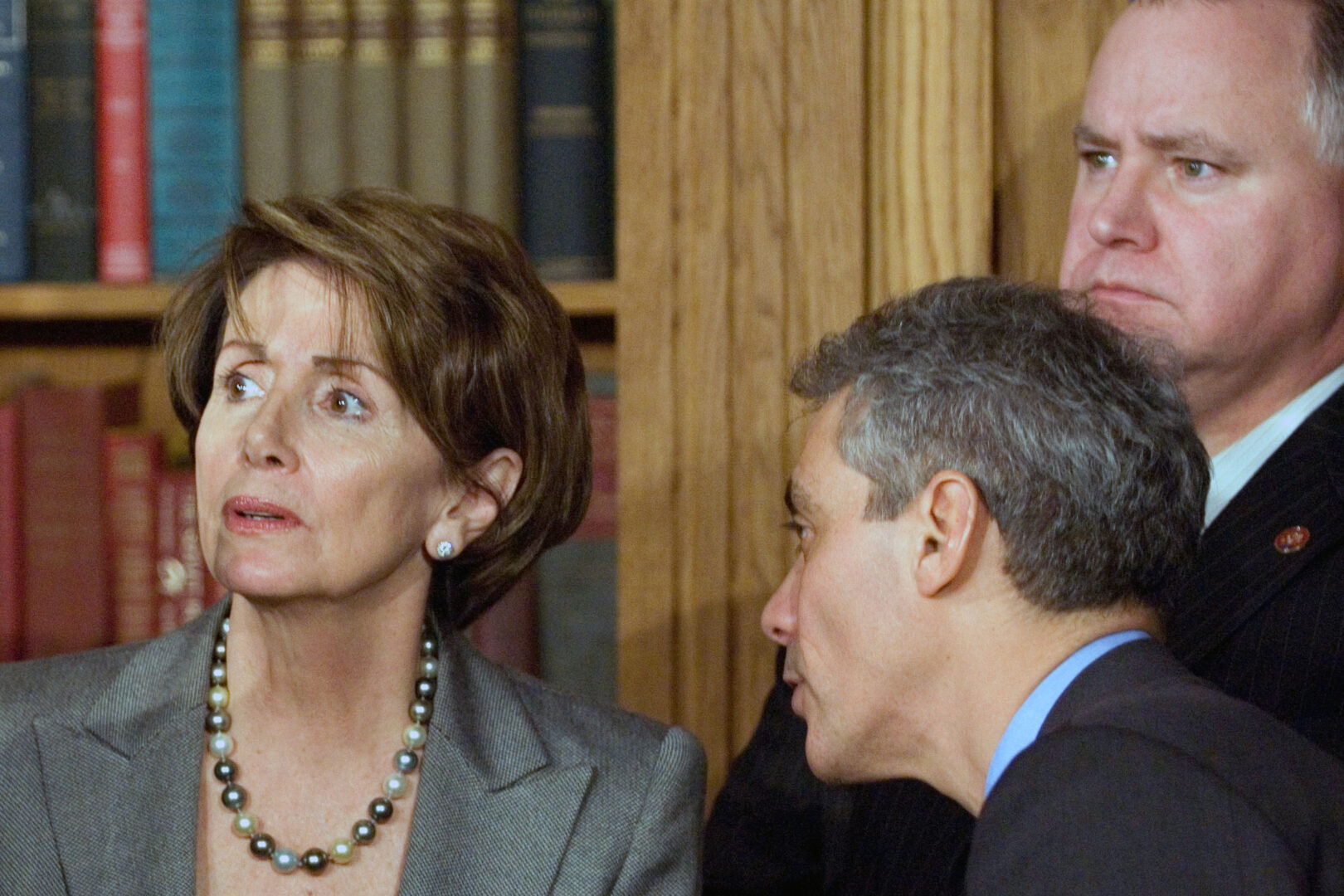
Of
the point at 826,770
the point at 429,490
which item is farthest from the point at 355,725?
the point at 826,770

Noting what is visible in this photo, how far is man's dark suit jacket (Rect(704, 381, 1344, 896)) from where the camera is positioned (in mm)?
1520

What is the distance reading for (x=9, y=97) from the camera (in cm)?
188

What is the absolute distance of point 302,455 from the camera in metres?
1.42

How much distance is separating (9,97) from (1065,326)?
125cm

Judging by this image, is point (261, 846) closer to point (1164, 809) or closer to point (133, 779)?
point (133, 779)

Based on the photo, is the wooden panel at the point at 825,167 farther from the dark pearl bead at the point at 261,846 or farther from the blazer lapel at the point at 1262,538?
the dark pearl bead at the point at 261,846

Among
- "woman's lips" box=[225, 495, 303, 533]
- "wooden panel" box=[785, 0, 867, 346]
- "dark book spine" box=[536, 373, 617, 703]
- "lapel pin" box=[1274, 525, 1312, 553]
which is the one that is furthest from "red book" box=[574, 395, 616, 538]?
"lapel pin" box=[1274, 525, 1312, 553]

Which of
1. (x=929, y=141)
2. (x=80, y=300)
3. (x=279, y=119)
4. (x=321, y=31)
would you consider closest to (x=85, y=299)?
(x=80, y=300)

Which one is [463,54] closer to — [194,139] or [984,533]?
[194,139]

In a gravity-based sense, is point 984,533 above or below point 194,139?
below

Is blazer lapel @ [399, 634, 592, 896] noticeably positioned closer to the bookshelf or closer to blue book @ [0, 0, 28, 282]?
the bookshelf

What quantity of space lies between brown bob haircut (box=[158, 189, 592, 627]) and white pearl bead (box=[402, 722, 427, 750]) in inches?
4.8

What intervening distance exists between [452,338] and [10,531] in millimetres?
751

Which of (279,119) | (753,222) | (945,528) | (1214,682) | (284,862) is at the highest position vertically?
(279,119)
